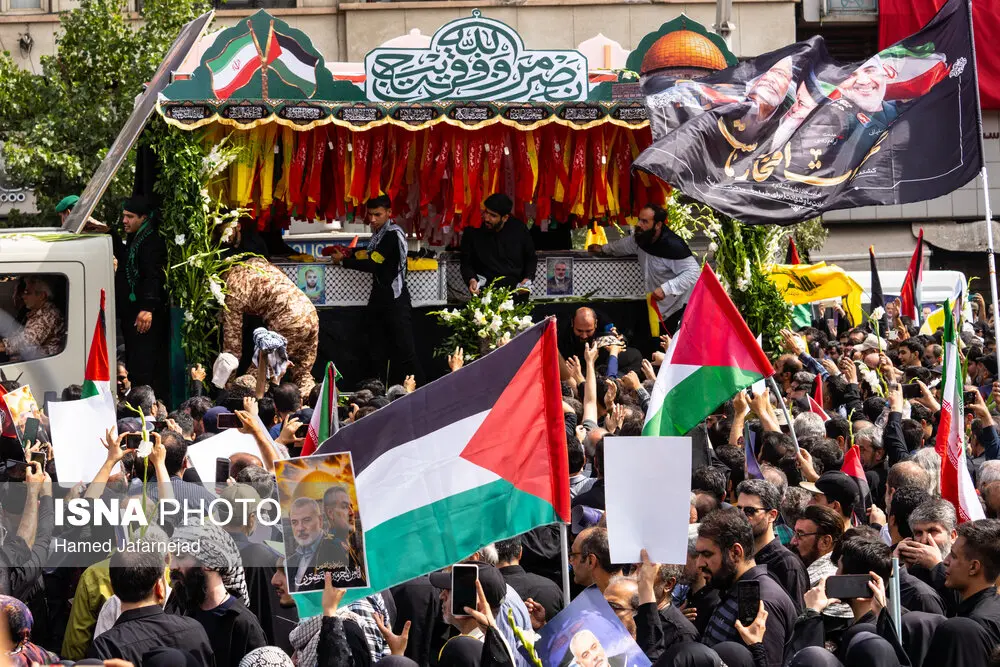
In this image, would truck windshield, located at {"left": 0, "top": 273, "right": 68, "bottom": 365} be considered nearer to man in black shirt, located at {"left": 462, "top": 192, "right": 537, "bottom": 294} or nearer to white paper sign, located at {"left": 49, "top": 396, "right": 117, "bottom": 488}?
man in black shirt, located at {"left": 462, "top": 192, "right": 537, "bottom": 294}

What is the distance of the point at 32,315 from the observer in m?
13.7

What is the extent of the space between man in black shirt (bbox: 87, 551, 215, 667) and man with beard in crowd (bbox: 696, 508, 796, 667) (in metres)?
2.08

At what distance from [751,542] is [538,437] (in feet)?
3.35

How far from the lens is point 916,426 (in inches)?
403

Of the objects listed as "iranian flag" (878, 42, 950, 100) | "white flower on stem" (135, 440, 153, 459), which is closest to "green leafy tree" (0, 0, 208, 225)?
"iranian flag" (878, 42, 950, 100)

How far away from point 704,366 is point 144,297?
25.9 feet

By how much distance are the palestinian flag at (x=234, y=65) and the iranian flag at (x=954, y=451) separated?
27.8 ft

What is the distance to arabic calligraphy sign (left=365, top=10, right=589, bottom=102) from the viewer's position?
15.4m

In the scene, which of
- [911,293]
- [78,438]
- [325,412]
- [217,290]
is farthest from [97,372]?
[911,293]

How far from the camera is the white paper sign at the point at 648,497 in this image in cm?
622

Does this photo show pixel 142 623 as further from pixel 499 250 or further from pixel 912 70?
pixel 499 250

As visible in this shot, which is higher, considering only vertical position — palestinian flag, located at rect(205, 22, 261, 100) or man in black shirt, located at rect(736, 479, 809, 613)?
palestinian flag, located at rect(205, 22, 261, 100)

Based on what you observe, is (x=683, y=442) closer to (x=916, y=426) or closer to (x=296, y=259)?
(x=916, y=426)

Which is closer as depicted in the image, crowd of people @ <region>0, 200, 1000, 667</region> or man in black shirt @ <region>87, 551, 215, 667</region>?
crowd of people @ <region>0, 200, 1000, 667</region>
